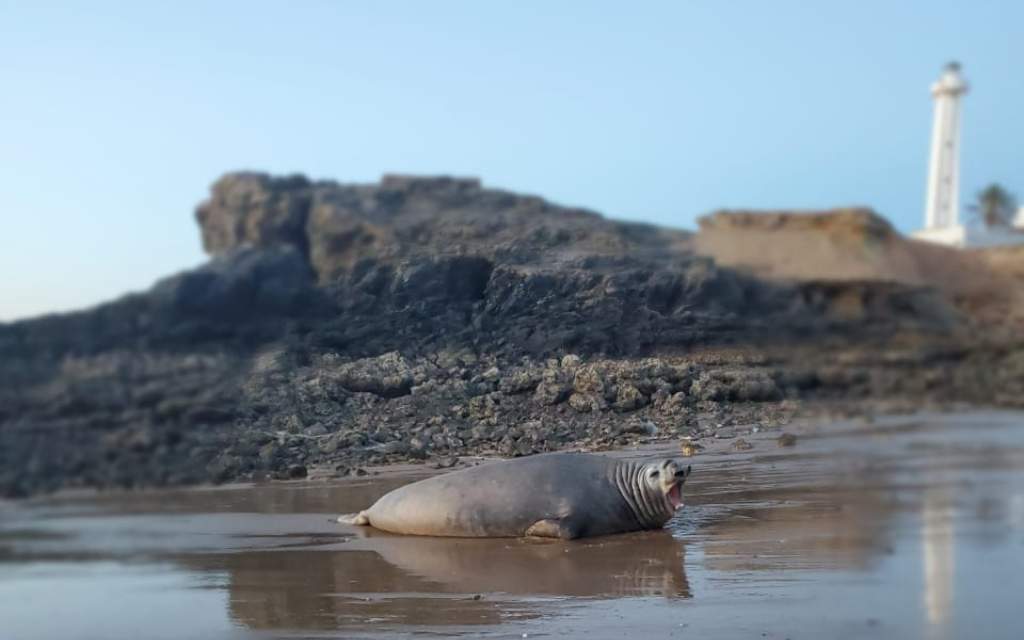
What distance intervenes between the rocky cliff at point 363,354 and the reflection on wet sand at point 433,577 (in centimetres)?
151

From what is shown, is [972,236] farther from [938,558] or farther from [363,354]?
[363,354]

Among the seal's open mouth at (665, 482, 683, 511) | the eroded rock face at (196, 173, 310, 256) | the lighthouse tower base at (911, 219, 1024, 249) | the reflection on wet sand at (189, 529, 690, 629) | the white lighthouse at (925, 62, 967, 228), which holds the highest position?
the white lighthouse at (925, 62, 967, 228)

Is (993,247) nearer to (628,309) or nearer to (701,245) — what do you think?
(701,245)

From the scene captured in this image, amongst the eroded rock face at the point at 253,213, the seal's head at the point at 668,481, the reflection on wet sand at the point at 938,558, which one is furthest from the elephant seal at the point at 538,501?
the eroded rock face at the point at 253,213

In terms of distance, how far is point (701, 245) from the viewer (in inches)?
355

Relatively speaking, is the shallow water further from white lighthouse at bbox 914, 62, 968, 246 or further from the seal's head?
white lighthouse at bbox 914, 62, 968, 246

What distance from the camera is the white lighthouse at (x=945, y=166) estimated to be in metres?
10.1

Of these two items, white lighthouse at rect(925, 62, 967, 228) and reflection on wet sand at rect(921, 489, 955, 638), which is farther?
white lighthouse at rect(925, 62, 967, 228)

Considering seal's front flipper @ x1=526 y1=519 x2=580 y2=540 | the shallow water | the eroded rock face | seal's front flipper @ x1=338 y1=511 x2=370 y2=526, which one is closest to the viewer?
the shallow water

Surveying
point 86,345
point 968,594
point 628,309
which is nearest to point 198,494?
point 86,345

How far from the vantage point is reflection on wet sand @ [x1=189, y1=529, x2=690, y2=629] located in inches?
183

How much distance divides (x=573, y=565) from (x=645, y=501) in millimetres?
1202

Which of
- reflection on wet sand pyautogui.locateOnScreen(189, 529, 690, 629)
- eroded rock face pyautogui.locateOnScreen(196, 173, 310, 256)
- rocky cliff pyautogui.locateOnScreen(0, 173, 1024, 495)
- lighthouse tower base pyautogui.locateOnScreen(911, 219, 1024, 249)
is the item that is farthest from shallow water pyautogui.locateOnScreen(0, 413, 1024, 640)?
lighthouse tower base pyautogui.locateOnScreen(911, 219, 1024, 249)

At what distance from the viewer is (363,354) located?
25.5ft
